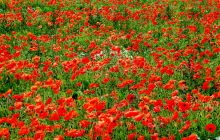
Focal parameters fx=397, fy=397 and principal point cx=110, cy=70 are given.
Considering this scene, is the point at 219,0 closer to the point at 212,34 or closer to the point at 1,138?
the point at 212,34

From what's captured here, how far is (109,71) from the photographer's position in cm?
776

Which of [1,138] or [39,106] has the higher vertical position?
[39,106]

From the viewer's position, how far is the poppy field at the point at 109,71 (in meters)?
5.45

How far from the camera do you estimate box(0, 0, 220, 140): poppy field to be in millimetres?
5449

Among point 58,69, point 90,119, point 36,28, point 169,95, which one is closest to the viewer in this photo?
point 90,119

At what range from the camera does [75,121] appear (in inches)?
237

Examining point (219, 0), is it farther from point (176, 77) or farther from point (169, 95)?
point (169, 95)

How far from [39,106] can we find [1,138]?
2.29 ft

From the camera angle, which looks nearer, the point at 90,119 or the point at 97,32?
the point at 90,119

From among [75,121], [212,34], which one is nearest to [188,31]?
[212,34]

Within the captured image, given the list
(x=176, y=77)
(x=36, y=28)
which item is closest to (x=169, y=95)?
(x=176, y=77)

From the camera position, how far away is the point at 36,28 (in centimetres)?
1159

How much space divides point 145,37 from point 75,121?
4.75 meters

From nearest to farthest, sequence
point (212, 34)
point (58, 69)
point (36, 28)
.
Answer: point (58, 69) → point (212, 34) → point (36, 28)
